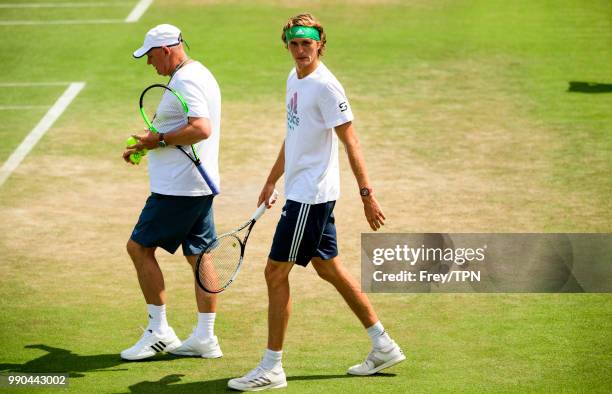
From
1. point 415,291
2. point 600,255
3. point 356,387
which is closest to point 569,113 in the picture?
point 600,255

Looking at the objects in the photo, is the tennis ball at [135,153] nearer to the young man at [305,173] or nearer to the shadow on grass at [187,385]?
the young man at [305,173]

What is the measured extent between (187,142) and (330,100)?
1158mm

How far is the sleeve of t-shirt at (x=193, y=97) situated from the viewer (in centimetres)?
803

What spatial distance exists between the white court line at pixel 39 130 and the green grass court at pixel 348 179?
0.37 feet

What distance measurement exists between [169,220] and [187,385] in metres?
1.22

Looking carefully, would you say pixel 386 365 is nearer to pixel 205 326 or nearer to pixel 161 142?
pixel 205 326

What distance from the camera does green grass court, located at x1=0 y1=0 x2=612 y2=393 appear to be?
8.17m

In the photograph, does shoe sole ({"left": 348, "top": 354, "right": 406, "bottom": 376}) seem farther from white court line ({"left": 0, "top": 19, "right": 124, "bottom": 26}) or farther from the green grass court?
white court line ({"left": 0, "top": 19, "right": 124, "bottom": 26})

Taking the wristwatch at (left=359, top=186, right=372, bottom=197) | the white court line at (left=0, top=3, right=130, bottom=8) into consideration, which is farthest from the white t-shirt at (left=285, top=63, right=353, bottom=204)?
the white court line at (left=0, top=3, right=130, bottom=8)

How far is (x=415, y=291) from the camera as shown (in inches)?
376

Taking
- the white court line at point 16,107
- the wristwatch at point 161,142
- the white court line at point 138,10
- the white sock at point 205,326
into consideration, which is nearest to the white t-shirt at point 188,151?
the wristwatch at point 161,142

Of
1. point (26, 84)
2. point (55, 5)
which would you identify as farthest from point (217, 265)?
point (55, 5)

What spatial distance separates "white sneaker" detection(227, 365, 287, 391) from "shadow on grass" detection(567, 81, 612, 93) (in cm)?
957

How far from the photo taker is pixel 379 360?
7.80 meters
